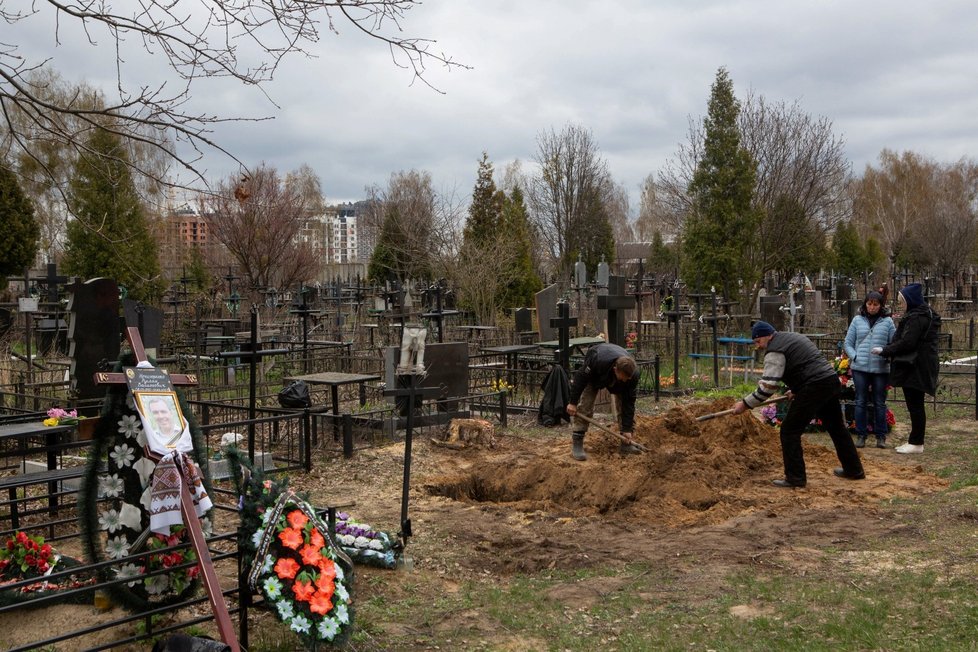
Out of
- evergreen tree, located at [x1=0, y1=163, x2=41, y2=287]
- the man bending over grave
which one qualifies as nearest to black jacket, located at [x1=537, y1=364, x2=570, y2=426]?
the man bending over grave

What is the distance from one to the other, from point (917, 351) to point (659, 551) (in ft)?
17.3

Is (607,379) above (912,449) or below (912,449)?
above

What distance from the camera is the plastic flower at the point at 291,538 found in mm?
4676

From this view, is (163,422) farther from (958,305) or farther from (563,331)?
(958,305)

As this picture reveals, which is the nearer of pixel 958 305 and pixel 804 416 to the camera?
pixel 804 416

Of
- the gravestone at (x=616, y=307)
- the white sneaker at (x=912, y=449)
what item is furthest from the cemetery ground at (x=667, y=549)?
the gravestone at (x=616, y=307)

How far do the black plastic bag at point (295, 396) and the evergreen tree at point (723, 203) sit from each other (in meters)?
17.0

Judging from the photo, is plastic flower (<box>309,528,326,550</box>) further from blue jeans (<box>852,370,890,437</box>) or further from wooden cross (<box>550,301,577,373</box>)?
wooden cross (<box>550,301,577,373</box>)

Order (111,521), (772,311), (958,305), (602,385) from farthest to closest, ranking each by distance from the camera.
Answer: (958,305)
(772,311)
(602,385)
(111,521)

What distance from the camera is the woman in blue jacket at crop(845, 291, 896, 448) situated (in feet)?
35.3

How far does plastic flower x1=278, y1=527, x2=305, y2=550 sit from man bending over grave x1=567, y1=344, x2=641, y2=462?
18.6 ft

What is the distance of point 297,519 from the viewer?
479 centimetres

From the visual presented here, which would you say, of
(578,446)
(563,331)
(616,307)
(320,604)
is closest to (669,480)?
(578,446)

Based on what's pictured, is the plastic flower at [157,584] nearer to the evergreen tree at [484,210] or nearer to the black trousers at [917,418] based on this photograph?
the black trousers at [917,418]
